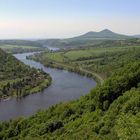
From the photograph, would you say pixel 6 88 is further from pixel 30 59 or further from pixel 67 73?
pixel 30 59

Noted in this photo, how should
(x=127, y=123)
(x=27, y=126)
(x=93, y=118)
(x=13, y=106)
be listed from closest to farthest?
1. (x=127, y=123)
2. (x=93, y=118)
3. (x=27, y=126)
4. (x=13, y=106)

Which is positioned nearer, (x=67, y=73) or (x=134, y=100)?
(x=134, y=100)

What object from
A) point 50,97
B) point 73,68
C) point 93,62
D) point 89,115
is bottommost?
point 50,97

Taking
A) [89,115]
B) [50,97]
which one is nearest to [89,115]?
[89,115]

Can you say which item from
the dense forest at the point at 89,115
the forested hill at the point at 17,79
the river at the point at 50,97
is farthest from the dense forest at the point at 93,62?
the dense forest at the point at 89,115

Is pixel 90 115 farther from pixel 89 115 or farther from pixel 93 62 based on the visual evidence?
pixel 93 62

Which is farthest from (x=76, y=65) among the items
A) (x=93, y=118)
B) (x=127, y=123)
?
(x=127, y=123)
